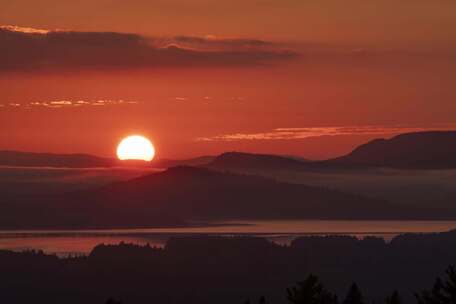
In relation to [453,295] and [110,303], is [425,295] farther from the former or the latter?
[110,303]

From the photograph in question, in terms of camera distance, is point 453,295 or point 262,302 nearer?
point 453,295

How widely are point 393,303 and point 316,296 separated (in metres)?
5.35

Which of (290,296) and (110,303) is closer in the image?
(290,296)

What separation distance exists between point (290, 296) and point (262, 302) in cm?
593

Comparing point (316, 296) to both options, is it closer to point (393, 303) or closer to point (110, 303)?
point (393, 303)

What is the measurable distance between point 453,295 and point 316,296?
21.2 ft

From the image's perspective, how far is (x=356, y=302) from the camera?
3233 inches

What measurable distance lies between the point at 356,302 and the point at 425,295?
408cm

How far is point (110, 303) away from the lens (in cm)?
8750

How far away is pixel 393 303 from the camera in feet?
271

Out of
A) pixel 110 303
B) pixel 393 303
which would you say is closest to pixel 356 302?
pixel 393 303

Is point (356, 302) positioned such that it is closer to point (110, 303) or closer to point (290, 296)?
point (290, 296)

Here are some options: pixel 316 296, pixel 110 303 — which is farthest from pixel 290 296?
pixel 110 303

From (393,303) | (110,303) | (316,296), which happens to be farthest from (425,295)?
(110,303)
